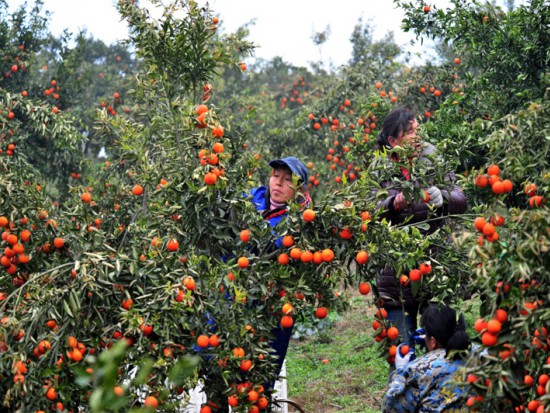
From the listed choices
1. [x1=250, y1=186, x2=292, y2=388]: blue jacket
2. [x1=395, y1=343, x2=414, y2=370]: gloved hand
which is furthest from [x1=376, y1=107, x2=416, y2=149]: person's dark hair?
[x1=395, y1=343, x2=414, y2=370]: gloved hand

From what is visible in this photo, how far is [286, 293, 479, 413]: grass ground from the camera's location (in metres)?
5.40

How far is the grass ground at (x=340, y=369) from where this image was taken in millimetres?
5402

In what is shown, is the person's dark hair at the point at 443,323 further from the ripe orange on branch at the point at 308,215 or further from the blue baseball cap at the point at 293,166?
the blue baseball cap at the point at 293,166

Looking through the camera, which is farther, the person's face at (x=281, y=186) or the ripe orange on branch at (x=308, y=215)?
the person's face at (x=281, y=186)

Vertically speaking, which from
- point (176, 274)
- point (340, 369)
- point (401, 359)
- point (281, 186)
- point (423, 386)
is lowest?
point (423, 386)

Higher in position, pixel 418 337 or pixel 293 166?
pixel 293 166

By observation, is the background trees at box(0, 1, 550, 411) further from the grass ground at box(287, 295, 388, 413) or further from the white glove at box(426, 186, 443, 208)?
the grass ground at box(287, 295, 388, 413)

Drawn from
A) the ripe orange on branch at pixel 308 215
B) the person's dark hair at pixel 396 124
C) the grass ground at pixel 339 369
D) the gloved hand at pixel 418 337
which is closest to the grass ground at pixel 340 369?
the grass ground at pixel 339 369

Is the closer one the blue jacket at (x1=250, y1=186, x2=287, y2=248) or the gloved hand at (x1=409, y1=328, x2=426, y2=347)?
the blue jacket at (x1=250, y1=186, x2=287, y2=248)

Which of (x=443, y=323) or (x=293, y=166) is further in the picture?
(x=293, y=166)

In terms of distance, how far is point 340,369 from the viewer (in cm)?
630

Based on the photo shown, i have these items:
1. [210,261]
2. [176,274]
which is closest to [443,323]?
[210,261]

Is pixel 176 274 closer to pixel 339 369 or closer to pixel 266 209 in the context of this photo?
pixel 266 209

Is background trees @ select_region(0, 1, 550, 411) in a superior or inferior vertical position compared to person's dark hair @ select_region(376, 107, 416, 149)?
inferior
